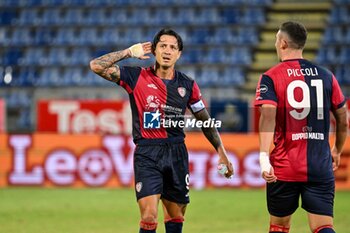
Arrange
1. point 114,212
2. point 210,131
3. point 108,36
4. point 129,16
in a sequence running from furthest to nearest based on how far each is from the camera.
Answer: point 129,16 → point 108,36 → point 114,212 → point 210,131

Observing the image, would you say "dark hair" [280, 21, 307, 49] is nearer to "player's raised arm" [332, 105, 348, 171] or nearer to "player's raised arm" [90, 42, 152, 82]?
"player's raised arm" [332, 105, 348, 171]

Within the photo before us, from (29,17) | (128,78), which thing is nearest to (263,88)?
(128,78)

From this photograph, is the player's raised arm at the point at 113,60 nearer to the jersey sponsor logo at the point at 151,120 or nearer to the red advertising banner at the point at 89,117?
the jersey sponsor logo at the point at 151,120

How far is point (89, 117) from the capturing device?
20.0 meters

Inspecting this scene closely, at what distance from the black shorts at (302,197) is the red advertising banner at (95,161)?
10.8m

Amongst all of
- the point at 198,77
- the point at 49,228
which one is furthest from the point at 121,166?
the point at 198,77

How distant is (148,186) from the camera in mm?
7543

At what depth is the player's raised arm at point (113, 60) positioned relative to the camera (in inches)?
302

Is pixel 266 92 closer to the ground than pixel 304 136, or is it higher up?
higher up

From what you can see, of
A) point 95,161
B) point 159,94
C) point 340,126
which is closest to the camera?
point 340,126

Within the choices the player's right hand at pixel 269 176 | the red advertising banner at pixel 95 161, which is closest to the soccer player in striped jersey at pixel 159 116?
the player's right hand at pixel 269 176

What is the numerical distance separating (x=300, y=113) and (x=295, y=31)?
2.10 ft

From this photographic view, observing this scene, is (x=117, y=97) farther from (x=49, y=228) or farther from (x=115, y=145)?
(x=49, y=228)

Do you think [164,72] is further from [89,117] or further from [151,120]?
[89,117]
